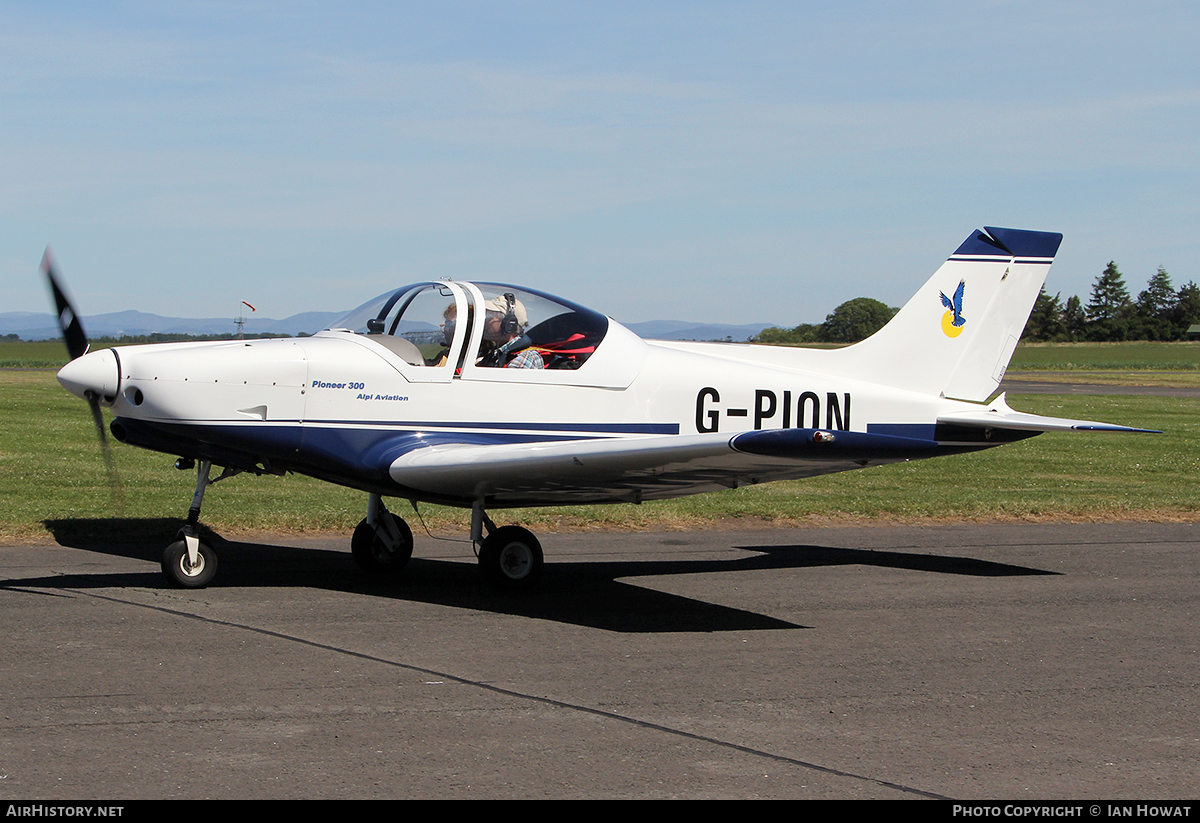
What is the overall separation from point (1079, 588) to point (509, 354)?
4842 millimetres

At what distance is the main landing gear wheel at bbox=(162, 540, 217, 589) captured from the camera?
313 inches

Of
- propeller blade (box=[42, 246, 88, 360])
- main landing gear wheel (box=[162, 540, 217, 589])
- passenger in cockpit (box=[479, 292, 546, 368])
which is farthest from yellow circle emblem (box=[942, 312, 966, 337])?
propeller blade (box=[42, 246, 88, 360])

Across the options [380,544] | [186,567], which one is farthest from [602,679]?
[186,567]

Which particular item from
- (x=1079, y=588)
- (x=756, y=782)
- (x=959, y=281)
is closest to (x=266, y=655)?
(x=756, y=782)

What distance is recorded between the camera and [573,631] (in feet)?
23.5

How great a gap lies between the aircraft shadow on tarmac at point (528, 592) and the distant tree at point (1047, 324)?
117 meters

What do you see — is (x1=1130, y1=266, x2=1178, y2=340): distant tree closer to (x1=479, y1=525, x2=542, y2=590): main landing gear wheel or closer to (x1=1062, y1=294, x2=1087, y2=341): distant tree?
(x1=1062, y1=294, x2=1087, y2=341): distant tree

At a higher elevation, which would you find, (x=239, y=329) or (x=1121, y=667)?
(x=239, y=329)

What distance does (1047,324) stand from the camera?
130 m

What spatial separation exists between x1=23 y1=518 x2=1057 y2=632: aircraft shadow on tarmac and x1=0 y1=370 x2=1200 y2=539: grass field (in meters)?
0.68

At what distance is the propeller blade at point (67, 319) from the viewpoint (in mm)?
8141

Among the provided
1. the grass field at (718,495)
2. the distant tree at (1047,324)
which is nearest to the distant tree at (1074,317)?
the distant tree at (1047,324)

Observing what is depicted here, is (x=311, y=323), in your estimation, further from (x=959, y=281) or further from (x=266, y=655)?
(x=959, y=281)
